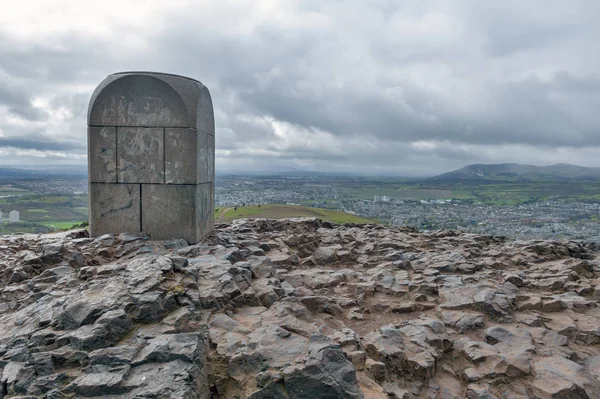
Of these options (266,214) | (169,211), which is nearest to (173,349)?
(169,211)

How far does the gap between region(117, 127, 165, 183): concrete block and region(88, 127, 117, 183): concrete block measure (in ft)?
0.48

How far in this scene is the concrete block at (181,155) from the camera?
32.7 feet

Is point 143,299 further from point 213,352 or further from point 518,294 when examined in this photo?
point 518,294

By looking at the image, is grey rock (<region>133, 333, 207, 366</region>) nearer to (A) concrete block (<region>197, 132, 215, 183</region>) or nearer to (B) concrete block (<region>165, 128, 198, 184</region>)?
(B) concrete block (<region>165, 128, 198, 184</region>)

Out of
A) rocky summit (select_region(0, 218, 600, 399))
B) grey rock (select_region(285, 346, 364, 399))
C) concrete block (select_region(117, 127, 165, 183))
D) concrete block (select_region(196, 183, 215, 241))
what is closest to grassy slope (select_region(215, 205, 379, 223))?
concrete block (select_region(196, 183, 215, 241))

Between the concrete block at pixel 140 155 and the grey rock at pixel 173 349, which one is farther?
the concrete block at pixel 140 155

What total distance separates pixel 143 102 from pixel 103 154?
67.8 inches

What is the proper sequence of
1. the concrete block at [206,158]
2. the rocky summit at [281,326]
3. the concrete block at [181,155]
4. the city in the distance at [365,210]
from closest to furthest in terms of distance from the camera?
1. the rocky summit at [281,326]
2. the concrete block at [181,155]
3. the concrete block at [206,158]
4. the city in the distance at [365,210]

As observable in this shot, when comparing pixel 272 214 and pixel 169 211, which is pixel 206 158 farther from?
pixel 272 214

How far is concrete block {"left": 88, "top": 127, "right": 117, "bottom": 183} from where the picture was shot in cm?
1002

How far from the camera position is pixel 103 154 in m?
10.1

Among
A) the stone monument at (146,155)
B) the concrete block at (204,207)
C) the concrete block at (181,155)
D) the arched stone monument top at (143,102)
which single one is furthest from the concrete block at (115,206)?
the arched stone monument top at (143,102)

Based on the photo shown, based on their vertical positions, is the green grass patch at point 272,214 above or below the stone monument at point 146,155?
below

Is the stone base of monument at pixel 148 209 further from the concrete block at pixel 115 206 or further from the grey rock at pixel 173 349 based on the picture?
the grey rock at pixel 173 349
